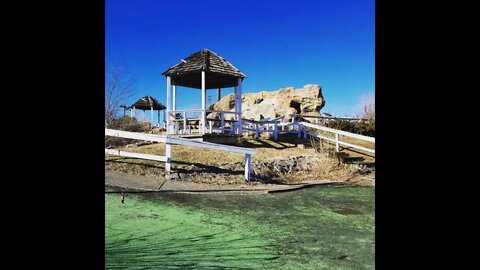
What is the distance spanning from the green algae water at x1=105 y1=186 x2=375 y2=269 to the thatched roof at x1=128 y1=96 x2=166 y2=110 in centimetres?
2331

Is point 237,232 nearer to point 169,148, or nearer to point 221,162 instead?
point 169,148

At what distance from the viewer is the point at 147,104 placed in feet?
93.9

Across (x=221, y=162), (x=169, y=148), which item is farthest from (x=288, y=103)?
(x=169, y=148)

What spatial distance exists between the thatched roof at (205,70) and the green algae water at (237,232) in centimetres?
765

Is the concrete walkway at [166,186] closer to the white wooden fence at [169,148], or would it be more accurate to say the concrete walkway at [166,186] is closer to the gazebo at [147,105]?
the white wooden fence at [169,148]

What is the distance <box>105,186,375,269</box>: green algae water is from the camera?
123 inches

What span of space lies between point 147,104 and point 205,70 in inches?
661

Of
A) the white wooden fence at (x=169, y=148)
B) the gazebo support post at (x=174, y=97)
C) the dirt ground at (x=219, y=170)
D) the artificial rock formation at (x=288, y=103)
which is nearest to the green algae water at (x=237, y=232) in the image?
the dirt ground at (x=219, y=170)
